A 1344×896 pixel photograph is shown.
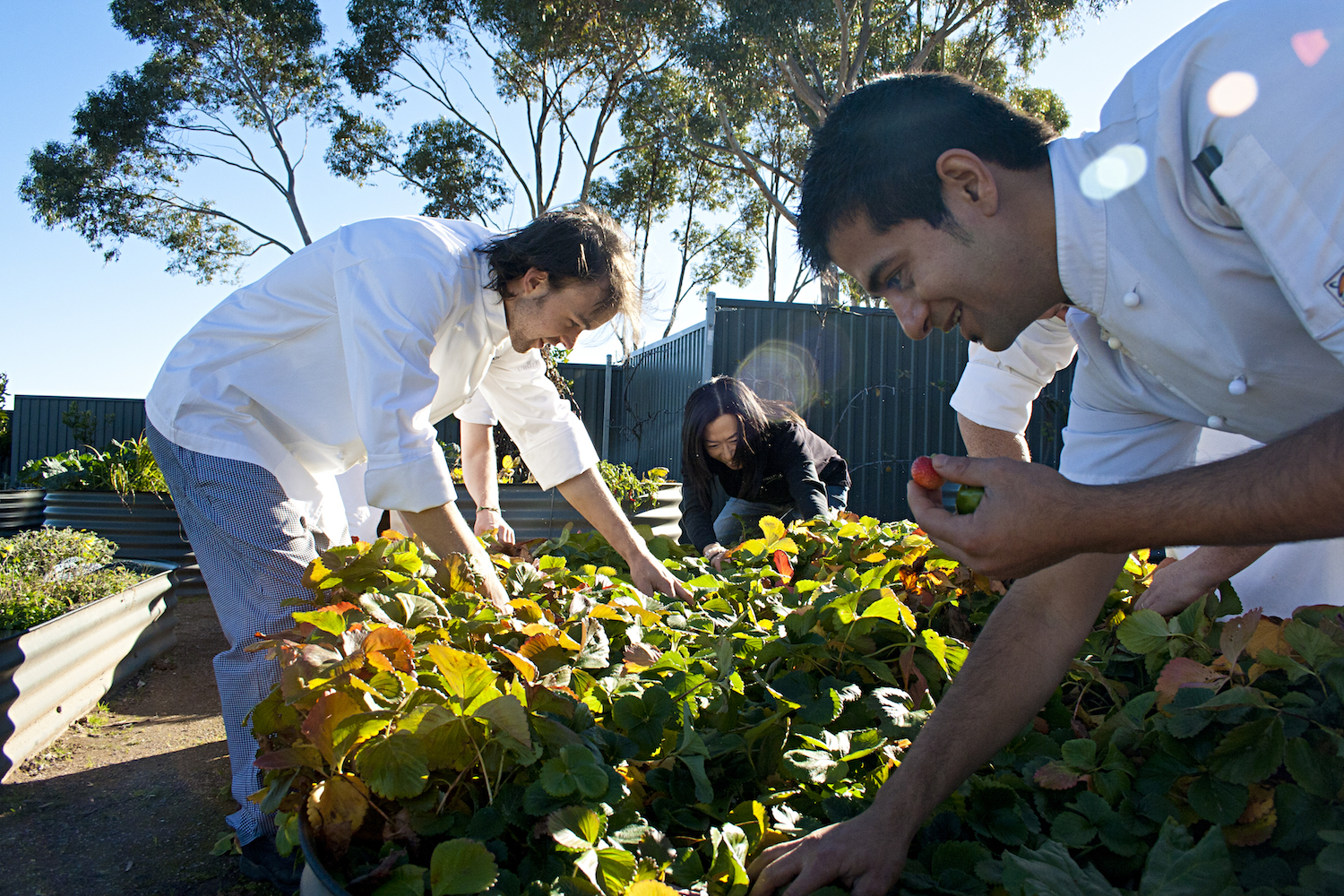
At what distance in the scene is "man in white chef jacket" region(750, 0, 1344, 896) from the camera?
2.97 feet

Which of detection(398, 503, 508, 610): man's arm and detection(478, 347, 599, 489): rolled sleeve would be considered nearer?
detection(398, 503, 508, 610): man's arm

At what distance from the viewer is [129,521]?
5.00 metres

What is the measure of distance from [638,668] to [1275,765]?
0.78 metres

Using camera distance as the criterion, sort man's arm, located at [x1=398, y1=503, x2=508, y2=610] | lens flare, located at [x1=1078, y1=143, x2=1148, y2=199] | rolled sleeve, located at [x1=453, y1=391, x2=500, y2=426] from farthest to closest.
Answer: rolled sleeve, located at [x1=453, y1=391, x2=500, y2=426], man's arm, located at [x1=398, y1=503, x2=508, y2=610], lens flare, located at [x1=1078, y1=143, x2=1148, y2=199]

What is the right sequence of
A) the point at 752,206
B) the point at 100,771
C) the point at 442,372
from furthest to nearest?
the point at 752,206, the point at 100,771, the point at 442,372

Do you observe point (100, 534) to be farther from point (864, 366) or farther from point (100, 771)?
point (864, 366)

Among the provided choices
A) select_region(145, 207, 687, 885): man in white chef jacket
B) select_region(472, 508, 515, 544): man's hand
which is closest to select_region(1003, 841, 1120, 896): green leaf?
select_region(145, 207, 687, 885): man in white chef jacket

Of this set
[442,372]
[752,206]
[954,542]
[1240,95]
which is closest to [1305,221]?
[1240,95]

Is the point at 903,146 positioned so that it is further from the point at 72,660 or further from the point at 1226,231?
the point at 72,660

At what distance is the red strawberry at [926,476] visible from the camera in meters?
1.20

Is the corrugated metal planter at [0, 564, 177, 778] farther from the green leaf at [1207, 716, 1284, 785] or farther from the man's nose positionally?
the green leaf at [1207, 716, 1284, 785]

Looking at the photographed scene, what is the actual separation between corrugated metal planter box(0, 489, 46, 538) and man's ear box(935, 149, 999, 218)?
27.8ft

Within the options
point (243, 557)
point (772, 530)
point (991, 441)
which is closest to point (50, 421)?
point (243, 557)

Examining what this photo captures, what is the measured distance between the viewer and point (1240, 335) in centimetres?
112
